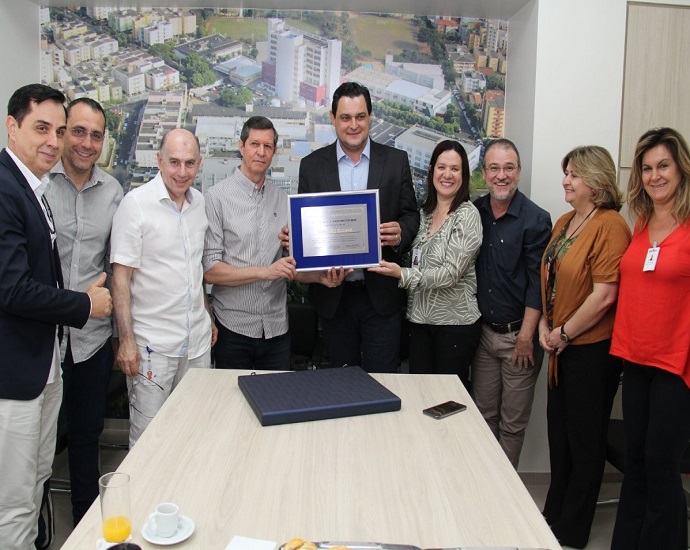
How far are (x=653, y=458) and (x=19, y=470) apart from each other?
7.77 feet

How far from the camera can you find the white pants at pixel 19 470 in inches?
82.7

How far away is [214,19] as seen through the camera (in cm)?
378

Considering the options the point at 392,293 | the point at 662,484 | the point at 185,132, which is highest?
the point at 185,132

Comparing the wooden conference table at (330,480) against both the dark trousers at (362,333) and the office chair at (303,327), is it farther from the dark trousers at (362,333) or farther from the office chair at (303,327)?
the office chair at (303,327)

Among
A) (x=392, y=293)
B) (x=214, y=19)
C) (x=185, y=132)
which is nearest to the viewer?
(x=185, y=132)

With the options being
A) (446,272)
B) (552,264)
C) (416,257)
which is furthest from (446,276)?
(552,264)

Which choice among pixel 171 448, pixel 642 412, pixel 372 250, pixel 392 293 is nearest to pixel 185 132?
pixel 372 250

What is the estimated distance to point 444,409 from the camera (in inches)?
80.5

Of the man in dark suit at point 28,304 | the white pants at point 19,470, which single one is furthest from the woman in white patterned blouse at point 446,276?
the white pants at point 19,470

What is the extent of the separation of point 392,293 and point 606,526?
5.44ft

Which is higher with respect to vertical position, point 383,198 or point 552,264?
point 383,198

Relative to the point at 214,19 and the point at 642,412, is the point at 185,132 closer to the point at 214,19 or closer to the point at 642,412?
the point at 214,19

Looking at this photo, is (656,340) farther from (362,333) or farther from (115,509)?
(115,509)

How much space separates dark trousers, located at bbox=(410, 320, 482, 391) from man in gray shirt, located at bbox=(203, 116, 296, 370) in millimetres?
694
